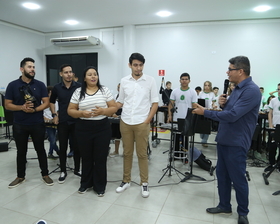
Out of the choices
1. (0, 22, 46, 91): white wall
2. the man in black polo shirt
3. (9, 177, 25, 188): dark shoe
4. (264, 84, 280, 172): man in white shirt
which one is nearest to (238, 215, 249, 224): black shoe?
(264, 84, 280, 172): man in white shirt

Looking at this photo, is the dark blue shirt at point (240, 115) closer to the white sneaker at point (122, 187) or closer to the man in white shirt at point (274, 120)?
the white sneaker at point (122, 187)

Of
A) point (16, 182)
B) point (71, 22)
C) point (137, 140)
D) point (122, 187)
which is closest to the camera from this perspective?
point (137, 140)

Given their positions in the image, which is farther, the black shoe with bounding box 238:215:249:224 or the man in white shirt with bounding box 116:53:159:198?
the man in white shirt with bounding box 116:53:159:198

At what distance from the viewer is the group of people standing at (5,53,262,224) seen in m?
1.94

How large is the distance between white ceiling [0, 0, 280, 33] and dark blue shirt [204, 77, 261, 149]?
4.58 m

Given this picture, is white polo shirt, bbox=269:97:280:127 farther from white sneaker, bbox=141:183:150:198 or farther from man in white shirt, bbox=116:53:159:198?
white sneaker, bbox=141:183:150:198

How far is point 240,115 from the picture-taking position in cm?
184

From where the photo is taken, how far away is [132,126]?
99.0 inches

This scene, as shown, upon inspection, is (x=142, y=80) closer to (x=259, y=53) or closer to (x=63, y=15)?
(x=63, y=15)

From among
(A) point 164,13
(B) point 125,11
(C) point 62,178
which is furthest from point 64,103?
(A) point 164,13

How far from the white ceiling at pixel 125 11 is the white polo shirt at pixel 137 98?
4011mm

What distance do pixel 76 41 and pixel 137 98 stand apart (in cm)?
693

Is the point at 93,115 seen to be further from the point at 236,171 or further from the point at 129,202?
the point at 236,171

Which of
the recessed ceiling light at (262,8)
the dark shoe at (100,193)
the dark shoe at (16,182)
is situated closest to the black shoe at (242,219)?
the dark shoe at (100,193)
